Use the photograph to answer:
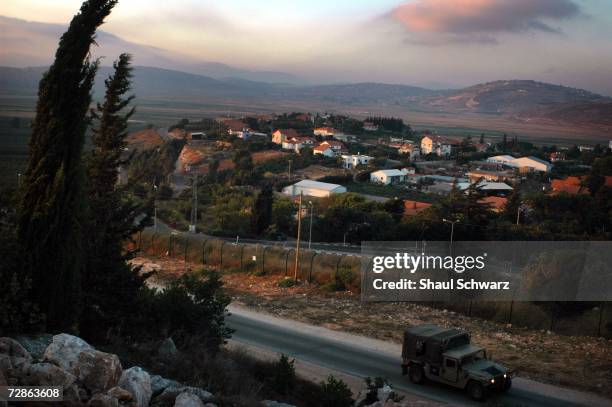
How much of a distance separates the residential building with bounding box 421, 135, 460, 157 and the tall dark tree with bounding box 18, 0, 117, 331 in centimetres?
7440

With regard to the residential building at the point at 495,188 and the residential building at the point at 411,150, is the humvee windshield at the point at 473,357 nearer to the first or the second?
the residential building at the point at 495,188

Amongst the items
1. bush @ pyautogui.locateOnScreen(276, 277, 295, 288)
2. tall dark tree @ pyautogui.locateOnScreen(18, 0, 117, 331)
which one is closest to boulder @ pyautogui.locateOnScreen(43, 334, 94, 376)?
tall dark tree @ pyautogui.locateOnScreen(18, 0, 117, 331)

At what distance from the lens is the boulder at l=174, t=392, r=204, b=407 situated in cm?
525

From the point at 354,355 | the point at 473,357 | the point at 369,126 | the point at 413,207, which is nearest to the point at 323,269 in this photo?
the point at 354,355

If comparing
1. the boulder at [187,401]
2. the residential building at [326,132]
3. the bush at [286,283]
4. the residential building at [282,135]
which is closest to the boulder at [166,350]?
the boulder at [187,401]

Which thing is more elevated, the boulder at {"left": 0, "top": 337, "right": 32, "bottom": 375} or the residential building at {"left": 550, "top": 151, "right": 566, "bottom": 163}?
the residential building at {"left": 550, "top": 151, "right": 566, "bottom": 163}

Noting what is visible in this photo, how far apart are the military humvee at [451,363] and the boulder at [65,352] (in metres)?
6.90

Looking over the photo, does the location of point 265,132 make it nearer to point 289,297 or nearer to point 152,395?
point 289,297

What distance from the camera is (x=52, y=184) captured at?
7246 millimetres

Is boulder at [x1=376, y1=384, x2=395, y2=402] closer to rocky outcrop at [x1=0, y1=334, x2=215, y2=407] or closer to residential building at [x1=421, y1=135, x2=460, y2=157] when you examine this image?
rocky outcrop at [x1=0, y1=334, x2=215, y2=407]

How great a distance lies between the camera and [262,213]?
35125 millimetres

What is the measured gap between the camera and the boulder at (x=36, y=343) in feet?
20.2

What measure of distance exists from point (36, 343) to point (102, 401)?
2.29 m

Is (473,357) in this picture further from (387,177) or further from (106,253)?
(387,177)
